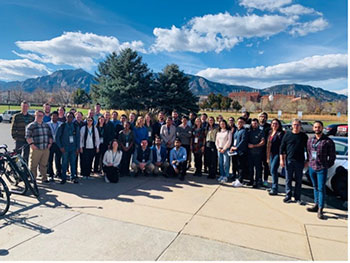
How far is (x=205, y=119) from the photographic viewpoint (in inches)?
304

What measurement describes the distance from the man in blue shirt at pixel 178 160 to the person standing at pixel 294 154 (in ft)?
8.72

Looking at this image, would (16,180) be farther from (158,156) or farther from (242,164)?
(242,164)

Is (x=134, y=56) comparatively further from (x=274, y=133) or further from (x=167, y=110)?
(x=274, y=133)

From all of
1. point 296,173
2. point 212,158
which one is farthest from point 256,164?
point 212,158

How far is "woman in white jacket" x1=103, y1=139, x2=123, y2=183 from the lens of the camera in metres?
6.20

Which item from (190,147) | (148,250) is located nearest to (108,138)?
(190,147)

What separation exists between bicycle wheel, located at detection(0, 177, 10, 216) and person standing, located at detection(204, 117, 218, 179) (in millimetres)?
4873

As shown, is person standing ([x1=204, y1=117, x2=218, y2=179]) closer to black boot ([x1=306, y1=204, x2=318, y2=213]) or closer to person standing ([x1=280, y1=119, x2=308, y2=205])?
person standing ([x1=280, y1=119, x2=308, y2=205])

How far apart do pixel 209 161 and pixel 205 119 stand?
1.46 meters

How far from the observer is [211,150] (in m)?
6.96

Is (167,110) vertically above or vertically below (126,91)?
below

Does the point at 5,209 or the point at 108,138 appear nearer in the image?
the point at 5,209

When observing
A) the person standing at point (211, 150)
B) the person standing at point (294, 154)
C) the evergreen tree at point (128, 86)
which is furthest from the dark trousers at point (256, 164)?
the evergreen tree at point (128, 86)

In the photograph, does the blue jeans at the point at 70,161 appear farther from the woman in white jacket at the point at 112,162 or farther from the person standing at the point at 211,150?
the person standing at the point at 211,150
